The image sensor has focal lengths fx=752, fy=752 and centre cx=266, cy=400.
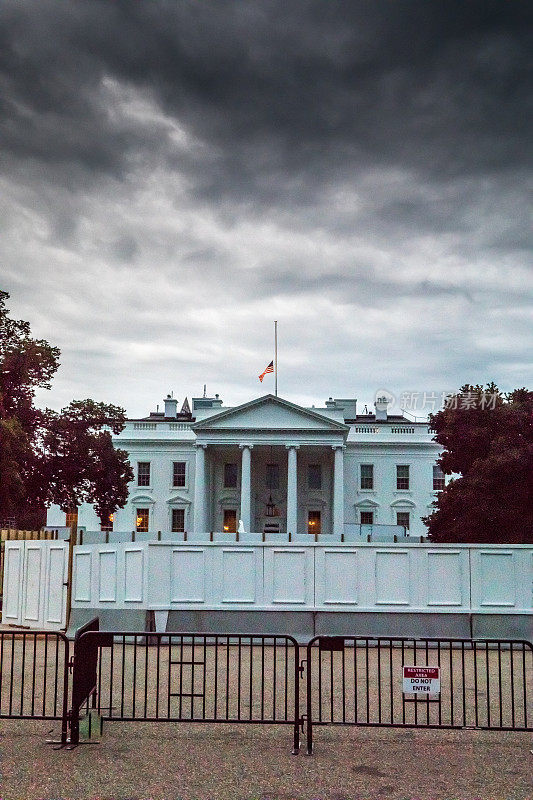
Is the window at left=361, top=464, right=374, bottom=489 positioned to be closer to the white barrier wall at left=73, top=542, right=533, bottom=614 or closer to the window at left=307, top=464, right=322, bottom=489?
the window at left=307, top=464, right=322, bottom=489

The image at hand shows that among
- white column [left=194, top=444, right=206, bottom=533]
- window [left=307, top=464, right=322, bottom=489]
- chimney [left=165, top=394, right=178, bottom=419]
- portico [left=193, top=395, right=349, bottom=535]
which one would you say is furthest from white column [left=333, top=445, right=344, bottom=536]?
chimney [left=165, top=394, right=178, bottom=419]

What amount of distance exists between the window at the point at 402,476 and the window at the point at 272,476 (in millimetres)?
9989

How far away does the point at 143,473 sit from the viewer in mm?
62906

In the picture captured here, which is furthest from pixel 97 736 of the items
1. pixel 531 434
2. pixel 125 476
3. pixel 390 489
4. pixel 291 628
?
pixel 390 489

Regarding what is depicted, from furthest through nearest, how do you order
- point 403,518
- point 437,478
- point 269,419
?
point 437,478
point 403,518
point 269,419

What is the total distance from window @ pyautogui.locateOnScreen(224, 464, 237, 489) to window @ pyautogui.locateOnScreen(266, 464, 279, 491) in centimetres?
274

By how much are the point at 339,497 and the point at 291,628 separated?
144 ft

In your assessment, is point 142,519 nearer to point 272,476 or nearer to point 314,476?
point 272,476

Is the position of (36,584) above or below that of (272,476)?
below

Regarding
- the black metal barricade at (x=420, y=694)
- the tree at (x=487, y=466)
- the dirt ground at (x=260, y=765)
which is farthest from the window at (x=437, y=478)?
the dirt ground at (x=260, y=765)

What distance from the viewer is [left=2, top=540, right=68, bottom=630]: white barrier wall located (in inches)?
591

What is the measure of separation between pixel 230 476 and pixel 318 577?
48224 mm

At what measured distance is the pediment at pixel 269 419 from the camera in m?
58.5

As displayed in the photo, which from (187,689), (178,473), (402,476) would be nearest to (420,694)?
(187,689)
